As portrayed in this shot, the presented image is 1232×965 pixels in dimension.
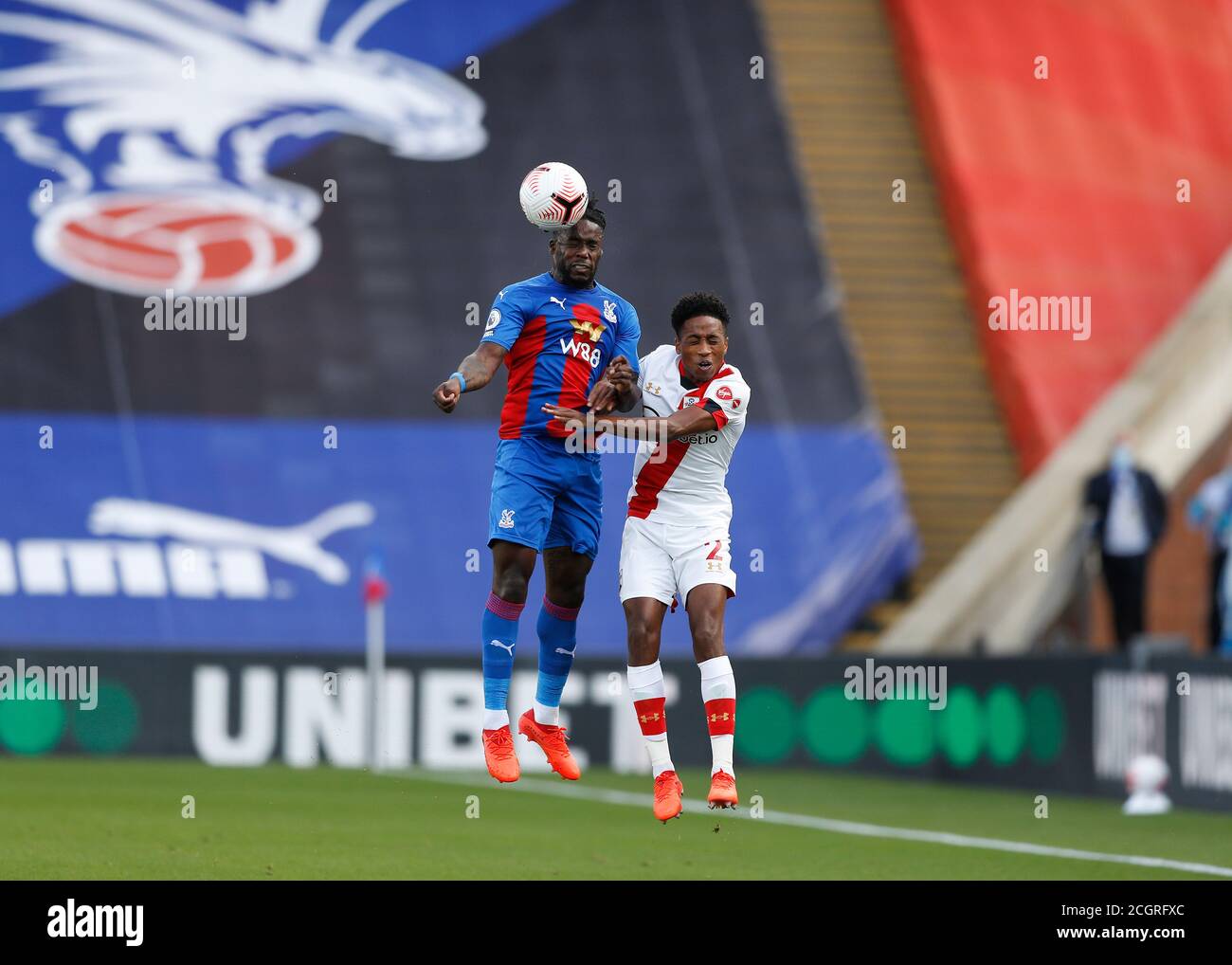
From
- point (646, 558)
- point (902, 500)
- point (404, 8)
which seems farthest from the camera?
point (404, 8)

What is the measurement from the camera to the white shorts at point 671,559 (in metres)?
11.1

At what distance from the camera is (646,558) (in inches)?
438

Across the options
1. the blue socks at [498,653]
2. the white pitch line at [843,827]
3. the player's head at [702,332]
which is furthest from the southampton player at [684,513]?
the white pitch line at [843,827]

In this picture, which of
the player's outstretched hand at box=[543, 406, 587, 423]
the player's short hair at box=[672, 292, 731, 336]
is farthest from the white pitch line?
the player's outstretched hand at box=[543, 406, 587, 423]

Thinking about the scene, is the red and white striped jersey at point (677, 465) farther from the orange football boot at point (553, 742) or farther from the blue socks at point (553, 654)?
the orange football boot at point (553, 742)

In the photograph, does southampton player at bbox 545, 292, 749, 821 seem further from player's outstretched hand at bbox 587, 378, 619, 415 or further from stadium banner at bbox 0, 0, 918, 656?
stadium banner at bbox 0, 0, 918, 656

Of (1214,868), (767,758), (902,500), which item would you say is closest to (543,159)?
(902,500)

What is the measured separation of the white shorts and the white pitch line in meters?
3.26

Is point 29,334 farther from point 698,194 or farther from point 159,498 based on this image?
point 698,194

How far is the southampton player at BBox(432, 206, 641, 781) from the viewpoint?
35.8ft

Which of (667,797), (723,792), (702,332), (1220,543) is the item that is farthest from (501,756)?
(1220,543)

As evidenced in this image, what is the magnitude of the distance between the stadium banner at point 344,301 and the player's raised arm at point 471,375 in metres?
12.7

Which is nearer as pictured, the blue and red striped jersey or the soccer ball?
the soccer ball

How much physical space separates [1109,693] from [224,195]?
12.9 m
